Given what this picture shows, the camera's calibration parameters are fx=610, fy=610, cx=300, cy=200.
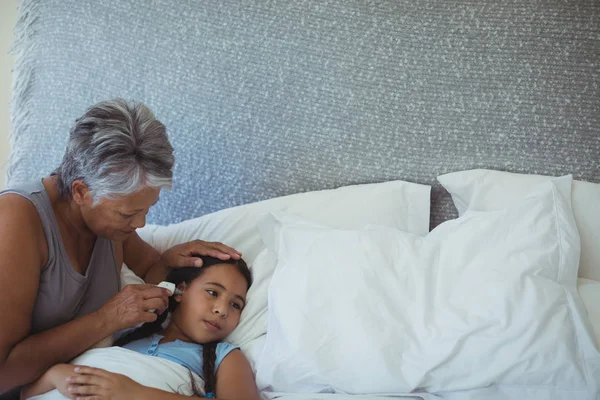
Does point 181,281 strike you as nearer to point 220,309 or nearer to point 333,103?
point 220,309

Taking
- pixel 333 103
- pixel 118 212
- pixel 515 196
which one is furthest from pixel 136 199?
pixel 515 196

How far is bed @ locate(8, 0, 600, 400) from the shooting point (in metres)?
1.57

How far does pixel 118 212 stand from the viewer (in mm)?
1385

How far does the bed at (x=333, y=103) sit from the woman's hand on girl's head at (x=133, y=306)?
0.25 meters

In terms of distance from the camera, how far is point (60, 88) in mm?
2037

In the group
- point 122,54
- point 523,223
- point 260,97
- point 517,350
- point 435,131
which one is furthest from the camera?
point 122,54

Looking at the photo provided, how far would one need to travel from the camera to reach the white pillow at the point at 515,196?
1462 mm

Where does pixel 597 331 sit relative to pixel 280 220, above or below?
below

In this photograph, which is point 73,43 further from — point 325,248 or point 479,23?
point 479,23

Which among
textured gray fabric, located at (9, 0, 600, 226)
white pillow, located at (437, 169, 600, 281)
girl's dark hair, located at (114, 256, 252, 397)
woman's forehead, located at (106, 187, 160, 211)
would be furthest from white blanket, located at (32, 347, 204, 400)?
white pillow, located at (437, 169, 600, 281)

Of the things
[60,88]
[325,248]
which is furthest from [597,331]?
[60,88]

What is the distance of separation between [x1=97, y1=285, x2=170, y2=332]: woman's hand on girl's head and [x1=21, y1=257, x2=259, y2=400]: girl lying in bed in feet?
0.29

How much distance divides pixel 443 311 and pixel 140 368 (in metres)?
0.70

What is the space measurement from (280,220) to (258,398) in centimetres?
48
